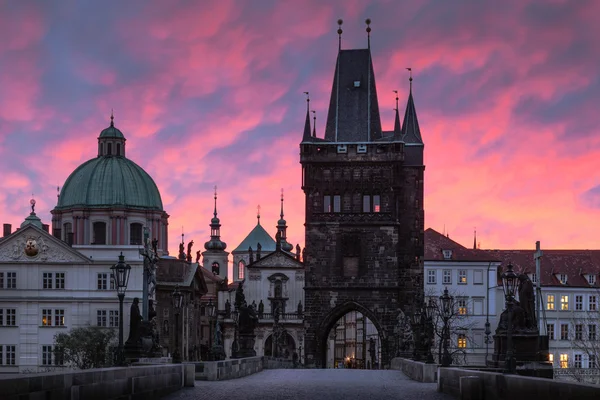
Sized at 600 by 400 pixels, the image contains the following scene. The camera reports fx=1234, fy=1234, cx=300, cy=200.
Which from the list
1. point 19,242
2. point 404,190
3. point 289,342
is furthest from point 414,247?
point 289,342

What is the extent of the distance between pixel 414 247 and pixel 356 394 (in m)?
67.4

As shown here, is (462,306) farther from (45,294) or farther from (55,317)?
(45,294)

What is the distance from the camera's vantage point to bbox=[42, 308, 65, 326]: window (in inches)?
3738

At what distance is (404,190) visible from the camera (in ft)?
325

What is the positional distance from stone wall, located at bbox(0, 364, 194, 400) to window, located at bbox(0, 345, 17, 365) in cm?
6548

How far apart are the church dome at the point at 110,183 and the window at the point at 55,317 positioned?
79.6ft

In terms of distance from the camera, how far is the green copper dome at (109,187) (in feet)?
390

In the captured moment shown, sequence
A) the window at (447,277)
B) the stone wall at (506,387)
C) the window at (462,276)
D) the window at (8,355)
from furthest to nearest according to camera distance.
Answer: the window at (447,277)
the window at (462,276)
the window at (8,355)
the stone wall at (506,387)

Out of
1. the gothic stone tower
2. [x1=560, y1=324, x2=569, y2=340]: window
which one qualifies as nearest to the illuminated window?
[x1=560, y1=324, x2=569, y2=340]: window

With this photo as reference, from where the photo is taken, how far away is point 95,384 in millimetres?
20500

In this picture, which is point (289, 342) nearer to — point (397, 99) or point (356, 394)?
point (397, 99)

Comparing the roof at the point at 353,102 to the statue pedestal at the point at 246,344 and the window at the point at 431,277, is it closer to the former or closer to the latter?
the window at the point at 431,277

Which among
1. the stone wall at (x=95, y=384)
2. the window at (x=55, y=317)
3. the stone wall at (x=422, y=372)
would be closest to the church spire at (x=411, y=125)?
the window at (x=55, y=317)

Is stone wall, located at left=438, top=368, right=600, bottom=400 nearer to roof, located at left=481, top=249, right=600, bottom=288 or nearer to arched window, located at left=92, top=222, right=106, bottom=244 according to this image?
roof, located at left=481, top=249, right=600, bottom=288
